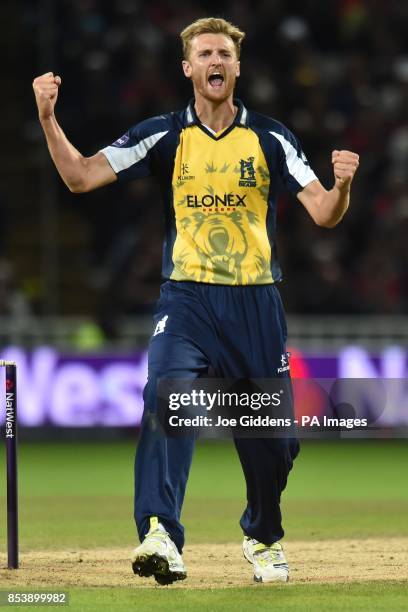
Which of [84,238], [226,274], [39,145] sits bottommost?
[226,274]

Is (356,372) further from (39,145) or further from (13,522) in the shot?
(13,522)

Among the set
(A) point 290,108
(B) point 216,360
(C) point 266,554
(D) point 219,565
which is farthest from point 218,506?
(A) point 290,108

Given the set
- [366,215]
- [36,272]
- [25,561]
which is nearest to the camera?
[25,561]

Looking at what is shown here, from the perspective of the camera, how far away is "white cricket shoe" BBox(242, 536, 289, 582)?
7324 mm

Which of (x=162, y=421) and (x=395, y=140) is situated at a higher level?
(x=395, y=140)


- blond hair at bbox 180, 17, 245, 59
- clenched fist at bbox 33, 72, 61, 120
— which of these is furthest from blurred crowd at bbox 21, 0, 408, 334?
clenched fist at bbox 33, 72, 61, 120

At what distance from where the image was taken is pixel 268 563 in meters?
7.37

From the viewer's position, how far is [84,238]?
69.5 feet

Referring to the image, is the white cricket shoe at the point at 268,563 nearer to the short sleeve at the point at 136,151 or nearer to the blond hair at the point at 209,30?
the short sleeve at the point at 136,151

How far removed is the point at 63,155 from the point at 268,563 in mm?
2184

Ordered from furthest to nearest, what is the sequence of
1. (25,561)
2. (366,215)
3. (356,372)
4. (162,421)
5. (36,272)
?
(36,272), (366,215), (356,372), (25,561), (162,421)

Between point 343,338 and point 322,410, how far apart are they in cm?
1050

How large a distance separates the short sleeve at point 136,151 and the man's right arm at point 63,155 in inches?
1.7

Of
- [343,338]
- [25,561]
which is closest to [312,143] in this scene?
[343,338]
